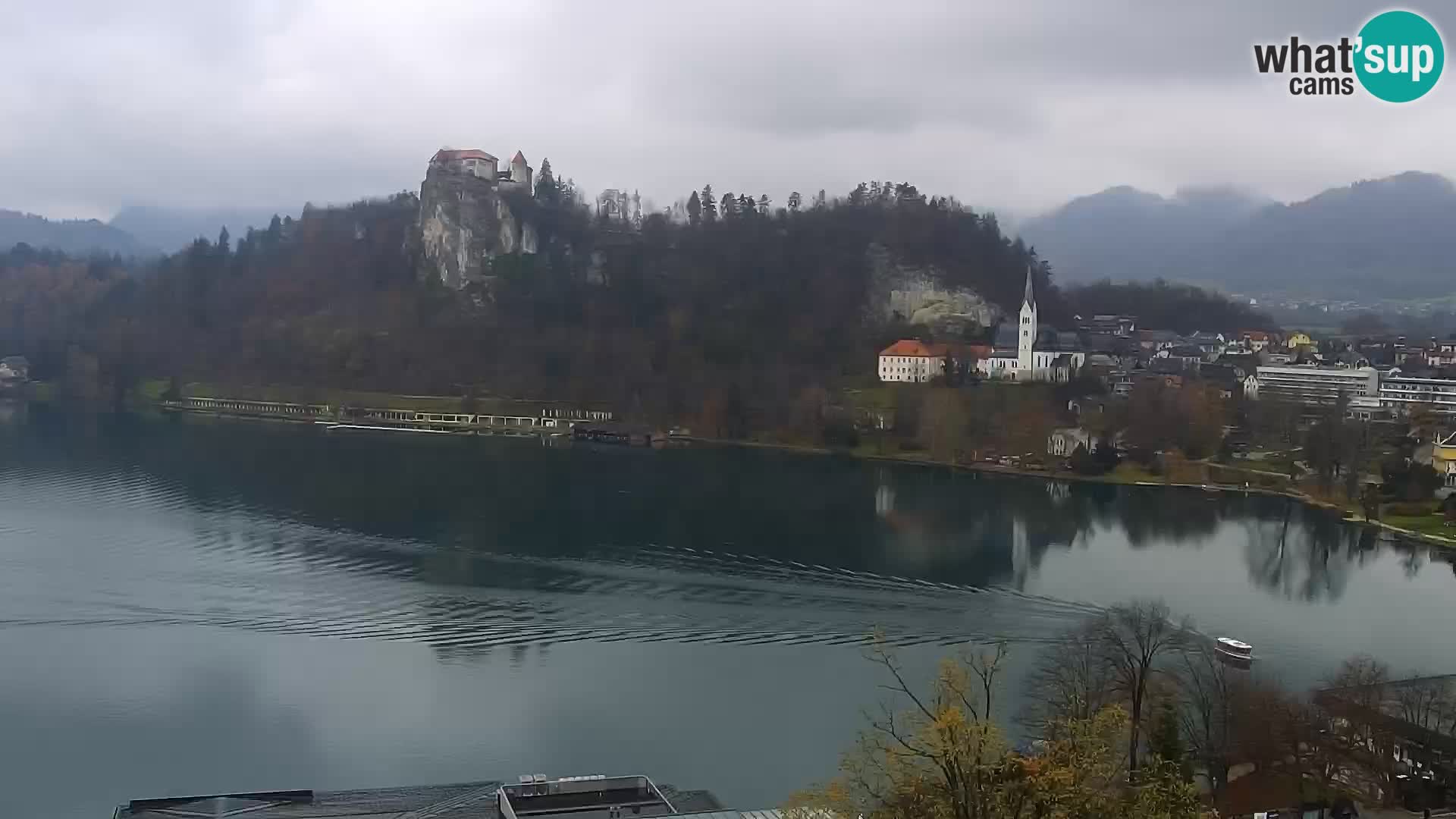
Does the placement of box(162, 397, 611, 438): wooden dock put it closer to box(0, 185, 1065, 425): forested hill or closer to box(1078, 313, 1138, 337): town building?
box(0, 185, 1065, 425): forested hill

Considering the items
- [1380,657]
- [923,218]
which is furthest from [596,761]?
[923,218]

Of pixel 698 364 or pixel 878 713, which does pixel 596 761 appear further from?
pixel 698 364

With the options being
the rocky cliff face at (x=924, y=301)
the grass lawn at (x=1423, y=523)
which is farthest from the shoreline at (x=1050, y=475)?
the rocky cliff face at (x=924, y=301)

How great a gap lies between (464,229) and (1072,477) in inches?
904

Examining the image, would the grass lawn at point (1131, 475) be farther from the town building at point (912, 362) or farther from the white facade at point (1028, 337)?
the white facade at point (1028, 337)

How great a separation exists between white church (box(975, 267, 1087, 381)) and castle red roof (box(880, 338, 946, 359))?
3.27 feet

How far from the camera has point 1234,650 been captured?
30.0 feet

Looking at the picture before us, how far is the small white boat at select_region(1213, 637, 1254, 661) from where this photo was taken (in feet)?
29.8

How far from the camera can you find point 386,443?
79.8 ft

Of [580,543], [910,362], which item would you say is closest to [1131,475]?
[910,362]

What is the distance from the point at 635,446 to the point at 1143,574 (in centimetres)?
1386

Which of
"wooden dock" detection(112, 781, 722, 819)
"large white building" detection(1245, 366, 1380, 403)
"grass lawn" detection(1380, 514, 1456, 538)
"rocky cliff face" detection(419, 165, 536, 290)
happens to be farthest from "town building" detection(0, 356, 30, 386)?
"grass lawn" detection(1380, 514, 1456, 538)

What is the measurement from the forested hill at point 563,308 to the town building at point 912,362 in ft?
2.70

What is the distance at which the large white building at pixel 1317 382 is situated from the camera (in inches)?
992
